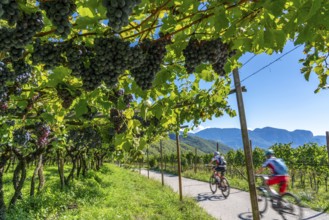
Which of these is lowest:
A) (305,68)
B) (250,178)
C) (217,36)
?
(250,178)

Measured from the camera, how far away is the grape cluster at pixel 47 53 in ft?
7.42

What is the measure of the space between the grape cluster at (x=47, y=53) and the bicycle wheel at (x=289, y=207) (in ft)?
32.6

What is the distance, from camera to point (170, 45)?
2701mm

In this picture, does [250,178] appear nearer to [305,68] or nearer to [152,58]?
[305,68]

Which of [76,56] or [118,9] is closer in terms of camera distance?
[118,9]

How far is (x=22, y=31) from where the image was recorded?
1.86m

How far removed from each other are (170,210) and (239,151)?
1258 inches

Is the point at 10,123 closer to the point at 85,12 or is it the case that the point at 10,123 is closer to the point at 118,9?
the point at 85,12

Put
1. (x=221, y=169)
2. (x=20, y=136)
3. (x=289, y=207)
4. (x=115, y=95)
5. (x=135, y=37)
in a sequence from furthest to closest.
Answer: (x=221, y=169), (x=289, y=207), (x=20, y=136), (x=115, y=95), (x=135, y=37)

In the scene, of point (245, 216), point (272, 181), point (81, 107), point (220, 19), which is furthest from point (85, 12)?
point (245, 216)

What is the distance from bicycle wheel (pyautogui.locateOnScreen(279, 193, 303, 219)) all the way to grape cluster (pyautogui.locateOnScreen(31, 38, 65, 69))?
9924mm

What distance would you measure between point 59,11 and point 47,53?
674 mm

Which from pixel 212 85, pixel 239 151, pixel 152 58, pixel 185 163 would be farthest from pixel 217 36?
pixel 185 163

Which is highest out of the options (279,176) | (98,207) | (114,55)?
(114,55)
